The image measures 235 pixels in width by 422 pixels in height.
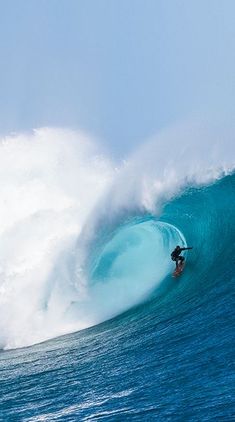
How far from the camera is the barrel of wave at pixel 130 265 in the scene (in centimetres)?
1198

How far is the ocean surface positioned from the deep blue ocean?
1.1 inches

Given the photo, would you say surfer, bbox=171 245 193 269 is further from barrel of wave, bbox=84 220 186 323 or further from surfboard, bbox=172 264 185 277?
barrel of wave, bbox=84 220 186 323

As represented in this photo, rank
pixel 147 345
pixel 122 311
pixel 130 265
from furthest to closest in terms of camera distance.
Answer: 1. pixel 130 265
2. pixel 122 311
3. pixel 147 345

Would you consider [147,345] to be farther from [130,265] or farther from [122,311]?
[130,265]

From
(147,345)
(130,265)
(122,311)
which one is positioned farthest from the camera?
(130,265)

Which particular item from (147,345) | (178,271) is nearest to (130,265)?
(178,271)

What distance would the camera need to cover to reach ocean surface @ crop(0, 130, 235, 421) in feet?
19.6

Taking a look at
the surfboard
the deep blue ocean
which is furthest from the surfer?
the deep blue ocean

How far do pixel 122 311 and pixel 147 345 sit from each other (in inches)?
134

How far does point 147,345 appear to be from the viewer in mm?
7914

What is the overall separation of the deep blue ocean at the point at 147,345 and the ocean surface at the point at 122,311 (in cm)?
3

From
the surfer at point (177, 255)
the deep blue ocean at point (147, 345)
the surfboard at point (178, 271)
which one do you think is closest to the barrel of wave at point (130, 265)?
the deep blue ocean at point (147, 345)

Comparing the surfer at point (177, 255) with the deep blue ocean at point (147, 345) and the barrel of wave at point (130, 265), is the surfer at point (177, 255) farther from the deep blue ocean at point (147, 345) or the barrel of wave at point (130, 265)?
the barrel of wave at point (130, 265)

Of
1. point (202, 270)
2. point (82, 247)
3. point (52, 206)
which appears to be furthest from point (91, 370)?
point (52, 206)
